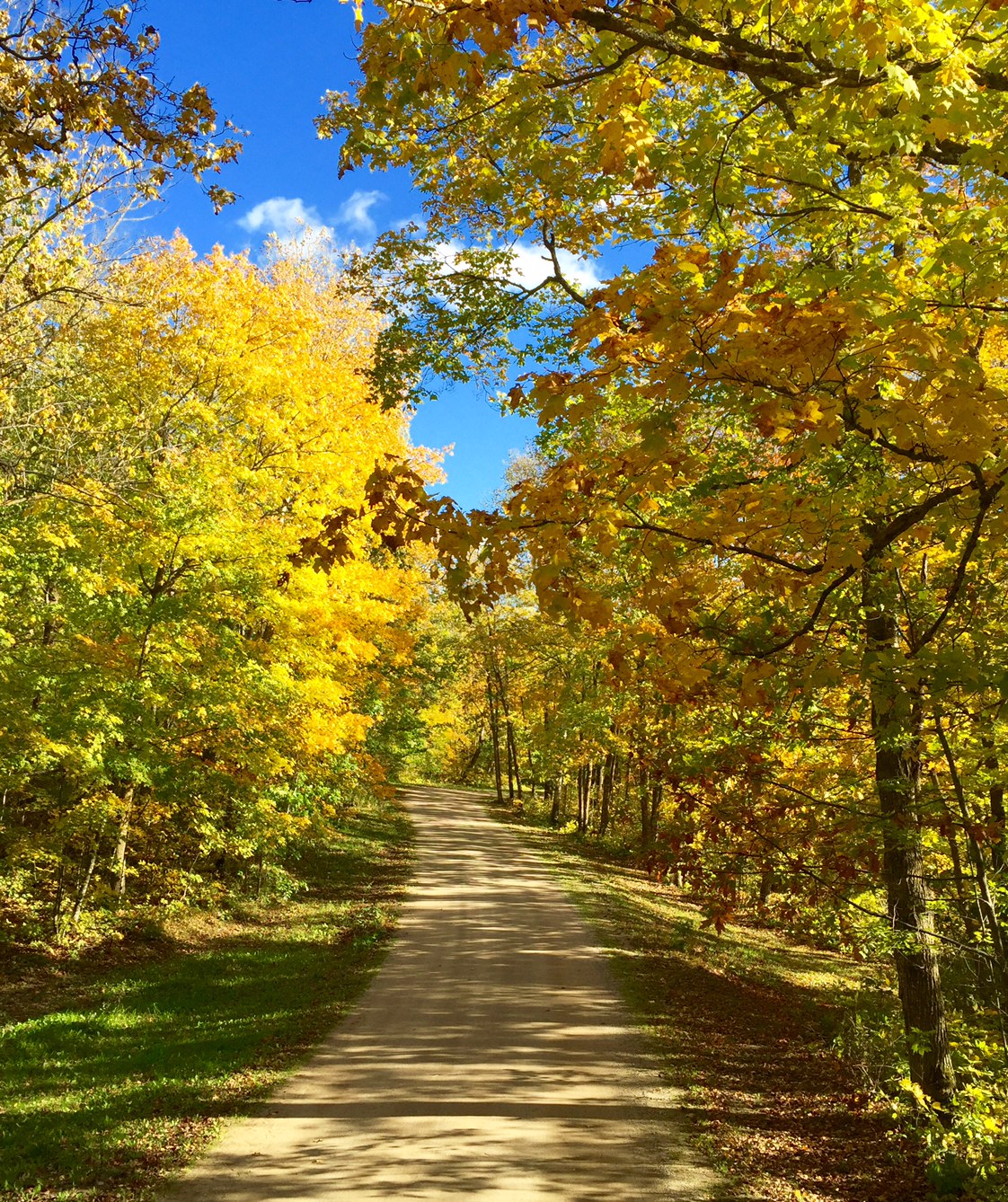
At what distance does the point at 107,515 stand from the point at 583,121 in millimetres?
7159

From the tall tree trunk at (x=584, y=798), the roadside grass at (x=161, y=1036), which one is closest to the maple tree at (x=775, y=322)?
the roadside grass at (x=161, y=1036)

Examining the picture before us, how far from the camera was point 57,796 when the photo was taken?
429 inches

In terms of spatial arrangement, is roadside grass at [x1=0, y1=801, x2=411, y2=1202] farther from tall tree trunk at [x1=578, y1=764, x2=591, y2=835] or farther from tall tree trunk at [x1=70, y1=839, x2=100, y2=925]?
tall tree trunk at [x1=578, y1=764, x2=591, y2=835]

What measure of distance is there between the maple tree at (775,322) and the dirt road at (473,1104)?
3314mm

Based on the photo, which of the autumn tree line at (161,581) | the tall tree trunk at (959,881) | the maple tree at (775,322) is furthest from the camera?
the autumn tree line at (161,581)

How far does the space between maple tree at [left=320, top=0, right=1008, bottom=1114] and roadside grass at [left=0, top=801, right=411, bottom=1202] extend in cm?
531

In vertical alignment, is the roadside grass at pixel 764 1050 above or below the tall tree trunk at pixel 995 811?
below

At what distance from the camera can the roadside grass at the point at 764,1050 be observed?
5953mm

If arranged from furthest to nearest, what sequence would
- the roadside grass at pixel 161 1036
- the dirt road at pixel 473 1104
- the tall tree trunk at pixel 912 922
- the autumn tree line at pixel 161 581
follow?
the autumn tree line at pixel 161 581 < the tall tree trunk at pixel 912 922 < the roadside grass at pixel 161 1036 < the dirt road at pixel 473 1104

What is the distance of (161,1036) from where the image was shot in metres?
8.27

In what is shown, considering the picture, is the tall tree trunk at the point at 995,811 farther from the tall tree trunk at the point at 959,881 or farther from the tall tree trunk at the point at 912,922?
the tall tree trunk at the point at 912,922

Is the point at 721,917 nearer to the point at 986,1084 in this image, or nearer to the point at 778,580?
the point at 778,580

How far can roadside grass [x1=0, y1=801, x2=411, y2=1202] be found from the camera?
562 centimetres

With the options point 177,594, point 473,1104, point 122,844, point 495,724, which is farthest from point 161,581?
point 495,724
